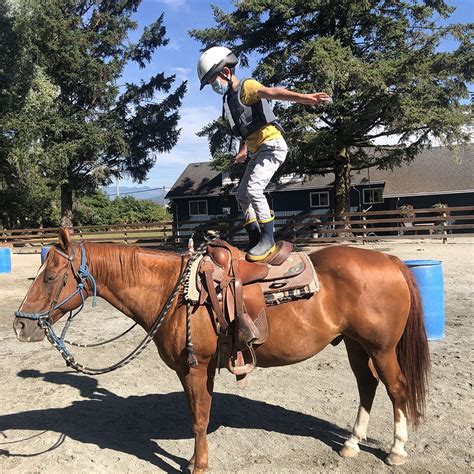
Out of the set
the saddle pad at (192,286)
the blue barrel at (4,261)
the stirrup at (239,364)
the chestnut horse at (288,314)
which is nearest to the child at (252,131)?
the saddle pad at (192,286)

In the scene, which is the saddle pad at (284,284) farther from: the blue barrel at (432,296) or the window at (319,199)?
the window at (319,199)

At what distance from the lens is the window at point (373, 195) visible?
1180 inches

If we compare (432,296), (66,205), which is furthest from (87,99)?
(432,296)

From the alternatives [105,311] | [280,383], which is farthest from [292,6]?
[280,383]

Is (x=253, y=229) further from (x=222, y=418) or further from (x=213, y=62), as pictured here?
(x=222, y=418)

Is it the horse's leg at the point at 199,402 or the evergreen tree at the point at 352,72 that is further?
the evergreen tree at the point at 352,72

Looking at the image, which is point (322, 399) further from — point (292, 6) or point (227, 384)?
point (292, 6)

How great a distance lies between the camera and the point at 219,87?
344 cm

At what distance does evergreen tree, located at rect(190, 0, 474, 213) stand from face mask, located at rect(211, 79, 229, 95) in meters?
15.3

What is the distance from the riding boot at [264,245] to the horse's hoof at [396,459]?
1.87 metres

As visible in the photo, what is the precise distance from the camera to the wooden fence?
2022 centimetres

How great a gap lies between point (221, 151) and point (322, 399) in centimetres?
1961

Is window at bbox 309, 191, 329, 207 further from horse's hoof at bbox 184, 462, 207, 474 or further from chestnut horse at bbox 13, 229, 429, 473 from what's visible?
horse's hoof at bbox 184, 462, 207, 474

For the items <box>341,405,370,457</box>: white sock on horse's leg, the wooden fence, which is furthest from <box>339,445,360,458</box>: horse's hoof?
the wooden fence
